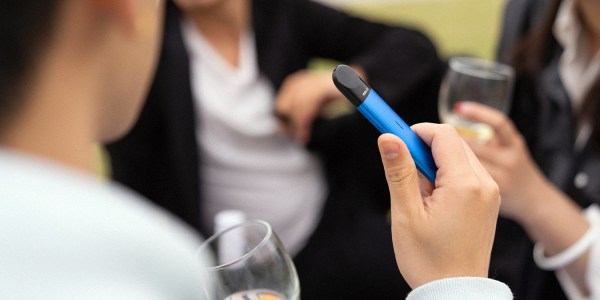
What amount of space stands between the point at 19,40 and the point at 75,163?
0.11 m

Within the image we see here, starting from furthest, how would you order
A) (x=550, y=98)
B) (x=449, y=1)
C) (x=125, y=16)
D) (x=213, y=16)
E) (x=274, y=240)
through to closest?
1. (x=449, y=1)
2. (x=213, y=16)
3. (x=550, y=98)
4. (x=274, y=240)
5. (x=125, y=16)

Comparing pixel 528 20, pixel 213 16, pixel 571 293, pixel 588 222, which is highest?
pixel 213 16

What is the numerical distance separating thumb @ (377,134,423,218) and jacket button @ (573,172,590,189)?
625 mm

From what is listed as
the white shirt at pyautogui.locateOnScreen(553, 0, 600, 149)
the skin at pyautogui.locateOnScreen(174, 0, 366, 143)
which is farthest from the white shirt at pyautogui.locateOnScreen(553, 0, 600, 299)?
the skin at pyautogui.locateOnScreen(174, 0, 366, 143)

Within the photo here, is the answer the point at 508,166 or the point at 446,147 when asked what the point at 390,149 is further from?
the point at 508,166

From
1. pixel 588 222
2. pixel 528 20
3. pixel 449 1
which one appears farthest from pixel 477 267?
pixel 449 1

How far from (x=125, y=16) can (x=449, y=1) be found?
3090 mm

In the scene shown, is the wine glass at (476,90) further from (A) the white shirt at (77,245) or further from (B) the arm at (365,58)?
(A) the white shirt at (77,245)

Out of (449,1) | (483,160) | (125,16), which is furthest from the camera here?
(449,1)

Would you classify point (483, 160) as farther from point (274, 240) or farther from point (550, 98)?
point (274, 240)

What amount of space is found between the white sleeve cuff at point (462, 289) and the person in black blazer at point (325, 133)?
2.08 feet

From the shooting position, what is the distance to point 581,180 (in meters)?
1.06

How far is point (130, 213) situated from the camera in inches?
15.1

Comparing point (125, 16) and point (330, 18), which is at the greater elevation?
point (125, 16)
